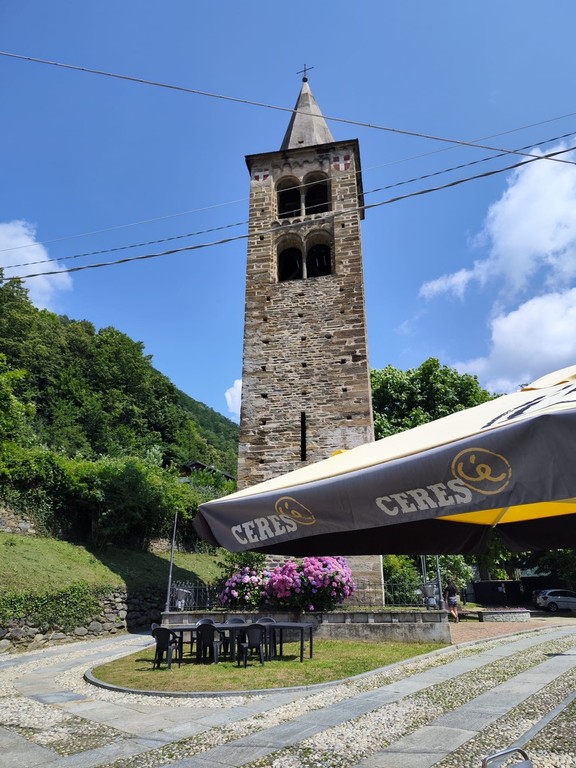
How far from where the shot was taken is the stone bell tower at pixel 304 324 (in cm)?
1410

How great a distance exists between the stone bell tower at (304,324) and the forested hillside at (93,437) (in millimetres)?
5393

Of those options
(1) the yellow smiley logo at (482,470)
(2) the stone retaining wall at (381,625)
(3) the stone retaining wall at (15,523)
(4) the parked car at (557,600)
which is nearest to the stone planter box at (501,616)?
(2) the stone retaining wall at (381,625)

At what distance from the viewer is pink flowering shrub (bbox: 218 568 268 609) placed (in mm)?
11264

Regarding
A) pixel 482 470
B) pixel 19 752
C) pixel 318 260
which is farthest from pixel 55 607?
pixel 318 260

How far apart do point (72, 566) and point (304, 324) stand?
10.1m

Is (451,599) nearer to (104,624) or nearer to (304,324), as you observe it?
(304,324)

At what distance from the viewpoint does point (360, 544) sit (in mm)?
2865

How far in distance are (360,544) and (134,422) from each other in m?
41.8


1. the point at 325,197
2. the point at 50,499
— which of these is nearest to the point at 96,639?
the point at 50,499

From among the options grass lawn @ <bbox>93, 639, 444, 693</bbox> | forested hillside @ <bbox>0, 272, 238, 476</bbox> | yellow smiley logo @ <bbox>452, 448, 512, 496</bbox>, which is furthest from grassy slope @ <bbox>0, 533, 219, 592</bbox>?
forested hillside @ <bbox>0, 272, 238, 476</bbox>

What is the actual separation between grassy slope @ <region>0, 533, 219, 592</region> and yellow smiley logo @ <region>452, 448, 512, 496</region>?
1284 centimetres

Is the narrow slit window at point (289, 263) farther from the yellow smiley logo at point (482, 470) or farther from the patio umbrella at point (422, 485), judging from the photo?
the yellow smiley logo at point (482, 470)

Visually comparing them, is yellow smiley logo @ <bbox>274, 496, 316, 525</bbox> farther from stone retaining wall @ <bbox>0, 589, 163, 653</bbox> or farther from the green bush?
stone retaining wall @ <bbox>0, 589, 163, 653</bbox>

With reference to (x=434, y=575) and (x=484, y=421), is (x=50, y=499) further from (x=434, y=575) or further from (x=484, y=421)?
(x=484, y=421)
